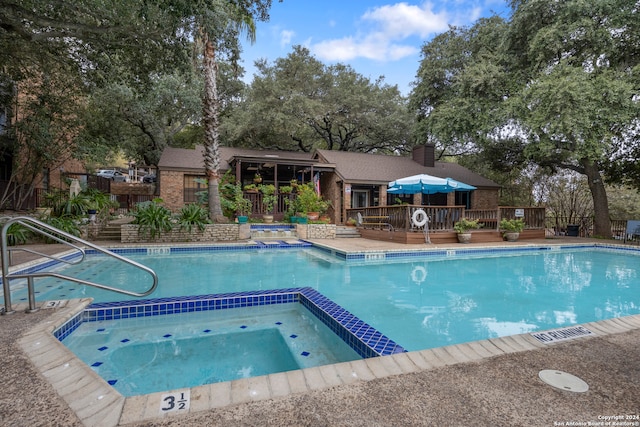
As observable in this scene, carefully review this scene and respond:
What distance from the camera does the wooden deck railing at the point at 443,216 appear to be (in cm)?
1232

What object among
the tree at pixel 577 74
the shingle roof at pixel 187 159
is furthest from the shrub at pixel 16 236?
the tree at pixel 577 74

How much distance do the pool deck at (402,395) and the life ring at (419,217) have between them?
360 inches

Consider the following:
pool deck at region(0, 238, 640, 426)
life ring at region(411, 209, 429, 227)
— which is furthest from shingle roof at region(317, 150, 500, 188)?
pool deck at region(0, 238, 640, 426)

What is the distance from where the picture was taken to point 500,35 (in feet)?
48.9

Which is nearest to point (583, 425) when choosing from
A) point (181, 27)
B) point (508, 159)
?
point (181, 27)

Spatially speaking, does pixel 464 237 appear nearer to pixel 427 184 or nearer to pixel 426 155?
pixel 427 184

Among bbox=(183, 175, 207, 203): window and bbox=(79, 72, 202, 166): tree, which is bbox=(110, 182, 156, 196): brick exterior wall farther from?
bbox=(183, 175, 207, 203): window

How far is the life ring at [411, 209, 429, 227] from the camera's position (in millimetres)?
11709

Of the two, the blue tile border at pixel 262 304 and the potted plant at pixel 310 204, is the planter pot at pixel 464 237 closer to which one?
the potted plant at pixel 310 204

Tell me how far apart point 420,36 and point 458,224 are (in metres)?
12.3

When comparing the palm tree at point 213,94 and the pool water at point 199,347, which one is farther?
the palm tree at point 213,94

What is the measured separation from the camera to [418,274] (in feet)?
25.0

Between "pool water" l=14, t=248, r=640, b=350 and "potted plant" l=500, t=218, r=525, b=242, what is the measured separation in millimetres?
2697

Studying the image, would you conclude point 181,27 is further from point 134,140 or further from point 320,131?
point 320,131
